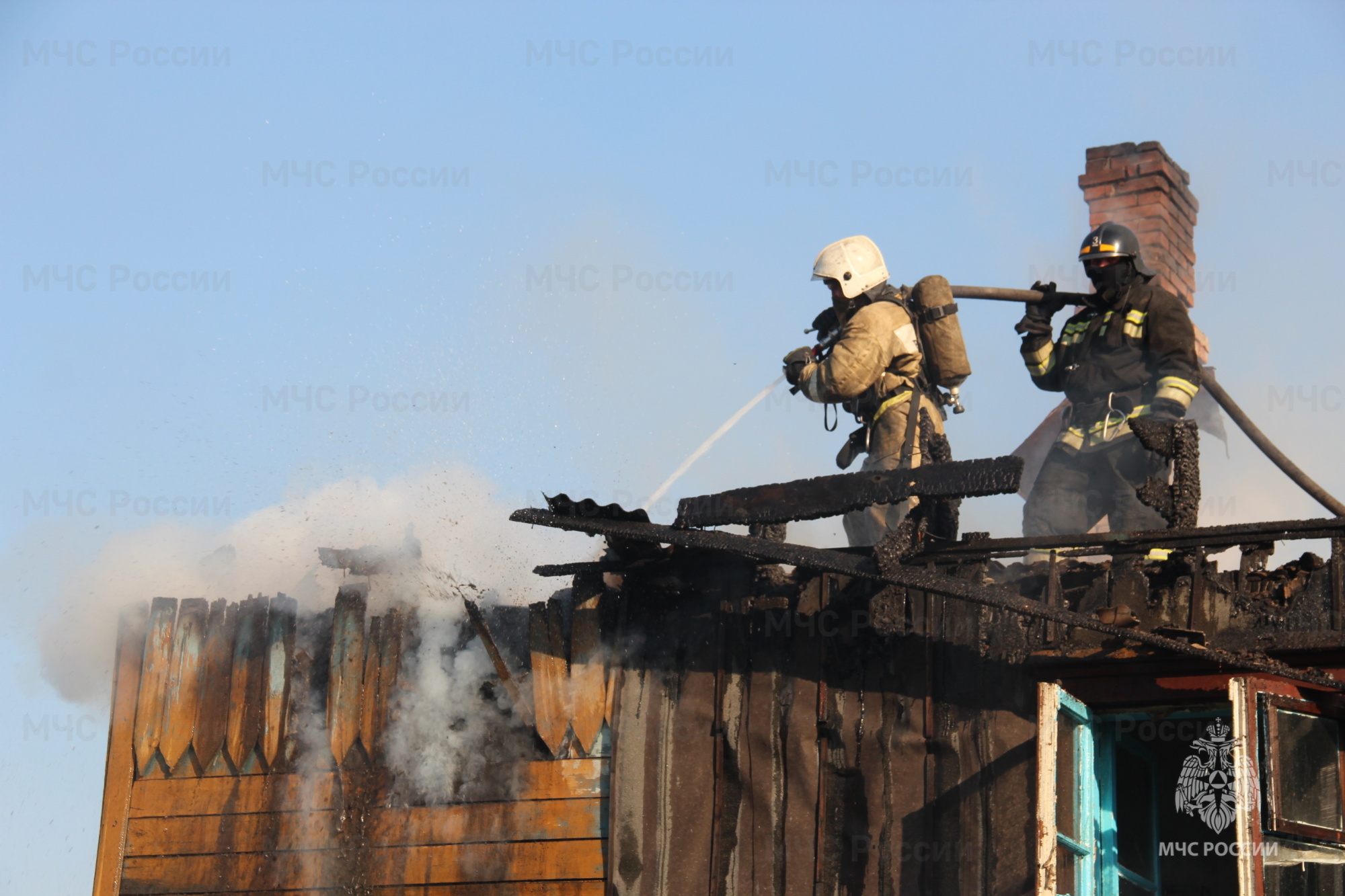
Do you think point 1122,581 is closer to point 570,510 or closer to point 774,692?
point 774,692

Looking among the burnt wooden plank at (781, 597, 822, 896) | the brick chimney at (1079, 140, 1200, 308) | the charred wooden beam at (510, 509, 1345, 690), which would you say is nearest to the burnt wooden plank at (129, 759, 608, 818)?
the burnt wooden plank at (781, 597, 822, 896)

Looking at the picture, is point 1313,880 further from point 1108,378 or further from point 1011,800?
point 1108,378

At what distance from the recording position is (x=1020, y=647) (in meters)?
6.88

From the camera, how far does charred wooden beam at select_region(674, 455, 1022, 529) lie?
21.9 feet

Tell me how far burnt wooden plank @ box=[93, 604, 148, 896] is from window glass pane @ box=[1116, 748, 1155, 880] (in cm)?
604

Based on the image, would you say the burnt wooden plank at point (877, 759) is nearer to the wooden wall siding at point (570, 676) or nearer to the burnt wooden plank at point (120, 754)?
the wooden wall siding at point (570, 676)

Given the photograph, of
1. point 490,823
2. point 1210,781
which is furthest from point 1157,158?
point 490,823

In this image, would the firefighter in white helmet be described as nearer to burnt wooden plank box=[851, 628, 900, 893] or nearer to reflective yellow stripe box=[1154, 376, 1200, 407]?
reflective yellow stripe box=[1154, 376, 1200, 407]

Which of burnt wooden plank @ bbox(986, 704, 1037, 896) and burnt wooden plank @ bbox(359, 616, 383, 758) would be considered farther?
burnt wooden plank @ bbox(359, 616, 383, 758)

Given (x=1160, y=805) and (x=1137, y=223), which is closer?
(x=1160, y=805)

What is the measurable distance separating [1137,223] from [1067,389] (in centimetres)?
436

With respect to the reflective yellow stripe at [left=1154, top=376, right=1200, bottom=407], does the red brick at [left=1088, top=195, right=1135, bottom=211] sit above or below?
above

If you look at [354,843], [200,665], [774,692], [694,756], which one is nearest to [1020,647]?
[774,692]

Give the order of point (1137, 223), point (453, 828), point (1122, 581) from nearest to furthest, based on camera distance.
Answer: point (1122, 581), point (453, 828), point (1137, 223)
